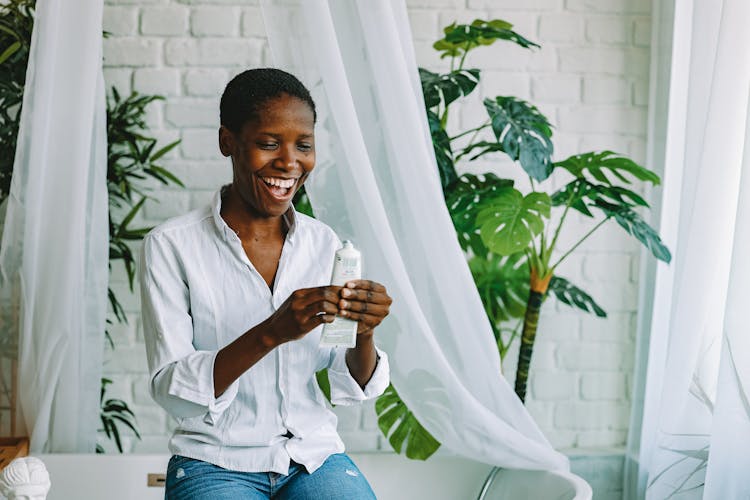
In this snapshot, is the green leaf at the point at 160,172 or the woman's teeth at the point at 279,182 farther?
the green leaf at the point at 160,172

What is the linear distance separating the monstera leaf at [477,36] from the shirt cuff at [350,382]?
82 centimetres

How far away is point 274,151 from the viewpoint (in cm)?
140

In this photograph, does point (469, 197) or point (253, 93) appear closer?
point (253, 93)

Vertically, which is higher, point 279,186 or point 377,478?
point 279,186

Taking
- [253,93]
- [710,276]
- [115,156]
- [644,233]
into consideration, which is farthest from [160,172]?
[710,276]

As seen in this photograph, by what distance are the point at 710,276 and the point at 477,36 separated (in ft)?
2.36

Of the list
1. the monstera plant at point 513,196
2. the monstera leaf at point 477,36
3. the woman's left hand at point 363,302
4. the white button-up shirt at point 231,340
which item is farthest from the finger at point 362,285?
the monstera leaf at point 477,36

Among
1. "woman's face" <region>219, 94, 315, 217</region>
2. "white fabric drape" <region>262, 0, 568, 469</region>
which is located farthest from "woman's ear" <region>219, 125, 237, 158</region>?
"white fabric drape" <region>262, 0, 568, 469</region>

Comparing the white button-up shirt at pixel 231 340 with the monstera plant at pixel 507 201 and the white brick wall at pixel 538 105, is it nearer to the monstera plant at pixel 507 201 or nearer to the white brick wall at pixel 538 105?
the monstera plant at pixel 507 201

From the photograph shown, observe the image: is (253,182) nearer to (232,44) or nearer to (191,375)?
(191,375)

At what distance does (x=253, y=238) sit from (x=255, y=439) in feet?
1.08

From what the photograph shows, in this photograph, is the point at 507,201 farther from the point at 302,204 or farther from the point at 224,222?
the point at 224,222

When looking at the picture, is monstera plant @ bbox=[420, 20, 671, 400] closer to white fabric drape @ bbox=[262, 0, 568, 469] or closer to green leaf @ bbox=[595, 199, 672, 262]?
green leaf @ bbox=[595, 199, 672, 262]

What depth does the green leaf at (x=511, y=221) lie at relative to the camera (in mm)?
1738
